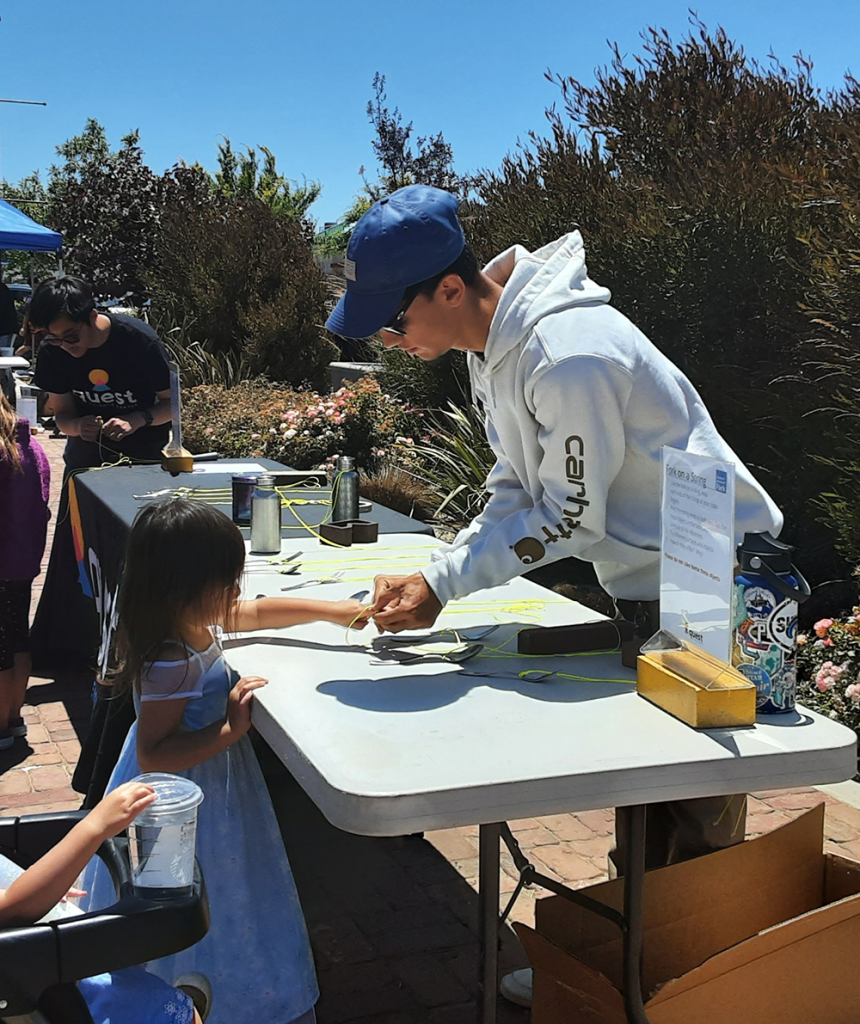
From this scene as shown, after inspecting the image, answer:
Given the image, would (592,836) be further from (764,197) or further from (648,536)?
(764,197)

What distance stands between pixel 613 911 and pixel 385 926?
4.53ft

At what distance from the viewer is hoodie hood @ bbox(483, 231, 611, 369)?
239 cm

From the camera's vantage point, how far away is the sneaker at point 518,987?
2.86 metres

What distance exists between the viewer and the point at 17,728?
469 centimetres

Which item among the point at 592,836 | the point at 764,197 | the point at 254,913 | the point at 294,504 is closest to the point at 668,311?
the point at 764,197

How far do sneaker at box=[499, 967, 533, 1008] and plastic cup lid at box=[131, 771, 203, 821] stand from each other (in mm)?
1479

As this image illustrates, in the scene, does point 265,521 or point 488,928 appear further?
point 265,521

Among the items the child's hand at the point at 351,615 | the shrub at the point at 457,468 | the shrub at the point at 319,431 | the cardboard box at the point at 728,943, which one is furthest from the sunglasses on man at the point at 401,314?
the shrub at the point at 319,431

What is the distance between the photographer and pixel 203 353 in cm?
1476

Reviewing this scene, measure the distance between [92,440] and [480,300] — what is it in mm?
3554

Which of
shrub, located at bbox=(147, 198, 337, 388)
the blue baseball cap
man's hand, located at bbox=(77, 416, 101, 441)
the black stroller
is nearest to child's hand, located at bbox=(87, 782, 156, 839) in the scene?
the black stroller

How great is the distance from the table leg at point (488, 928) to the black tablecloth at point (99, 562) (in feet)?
4.24

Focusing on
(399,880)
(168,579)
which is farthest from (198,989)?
(399,880)

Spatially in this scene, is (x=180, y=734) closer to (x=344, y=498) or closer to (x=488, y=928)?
(x=488, y=928)
